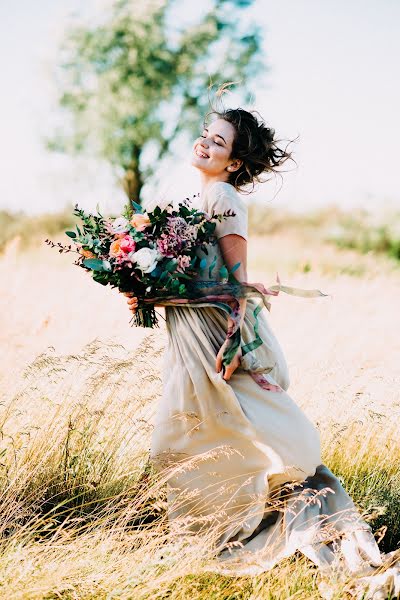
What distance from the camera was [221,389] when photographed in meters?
3.54

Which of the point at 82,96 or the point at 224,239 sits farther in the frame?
the point at 82,96

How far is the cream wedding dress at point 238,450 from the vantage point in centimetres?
353

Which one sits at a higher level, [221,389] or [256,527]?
[221,389]

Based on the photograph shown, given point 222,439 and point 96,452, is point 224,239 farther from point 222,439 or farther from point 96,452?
point 96,452

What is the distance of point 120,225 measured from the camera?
11.7 ft

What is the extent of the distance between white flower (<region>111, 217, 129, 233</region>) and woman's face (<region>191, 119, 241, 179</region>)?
0.50 m

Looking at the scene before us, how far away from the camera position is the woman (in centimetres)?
354

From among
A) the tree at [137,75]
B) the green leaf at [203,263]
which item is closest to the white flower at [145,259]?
the green leaf at [203,263]

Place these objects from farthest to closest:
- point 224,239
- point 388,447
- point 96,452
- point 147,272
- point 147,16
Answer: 1. point 147,16
2. point 388,447
3. point 96,452
4. point 224,239
5. point 147,272

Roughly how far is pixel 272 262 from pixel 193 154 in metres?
14.1

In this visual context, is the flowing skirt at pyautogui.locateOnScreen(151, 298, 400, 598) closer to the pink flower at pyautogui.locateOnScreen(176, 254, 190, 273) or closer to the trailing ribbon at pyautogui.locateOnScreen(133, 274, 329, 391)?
the trailing ribbon at pyautogui.locateOnScreen(133, 274, 329, 391)

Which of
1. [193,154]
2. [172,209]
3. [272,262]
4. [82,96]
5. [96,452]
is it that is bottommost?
[96,452]

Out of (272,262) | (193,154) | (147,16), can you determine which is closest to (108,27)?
(147,16)

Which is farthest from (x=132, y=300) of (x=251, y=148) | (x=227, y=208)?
(x=251, y=148)
